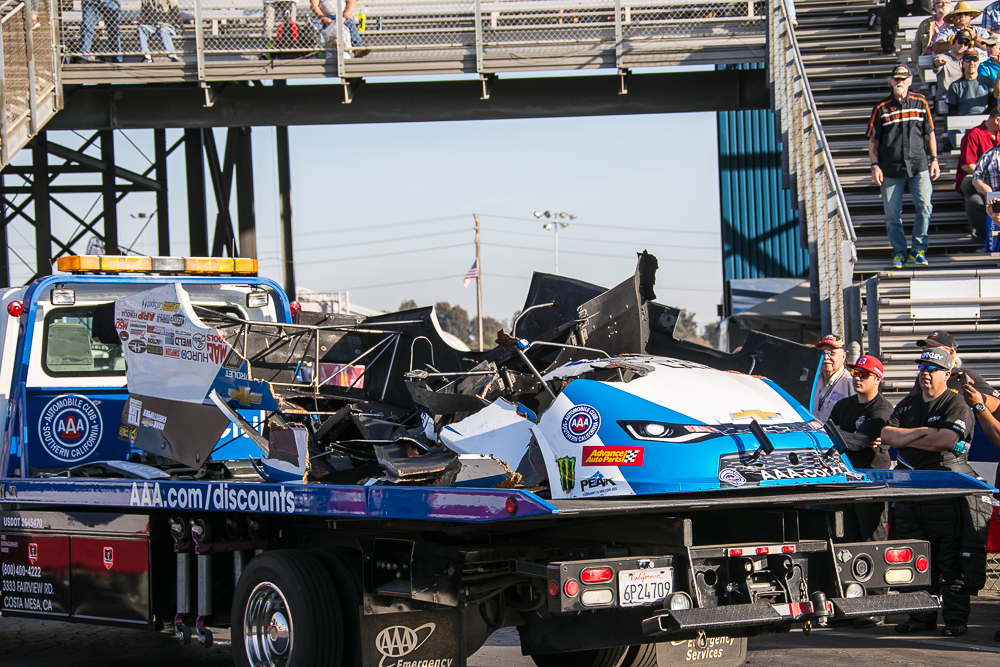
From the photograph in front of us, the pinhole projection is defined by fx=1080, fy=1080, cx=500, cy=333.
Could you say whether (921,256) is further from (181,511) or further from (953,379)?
(181,511)

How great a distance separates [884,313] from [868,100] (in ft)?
22.2

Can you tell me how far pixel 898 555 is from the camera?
5.27 metres

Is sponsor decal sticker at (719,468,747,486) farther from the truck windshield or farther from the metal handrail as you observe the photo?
the metal handrail

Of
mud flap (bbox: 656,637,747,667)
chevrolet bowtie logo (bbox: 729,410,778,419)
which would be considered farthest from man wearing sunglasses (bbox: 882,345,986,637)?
A: chevrolet bowtie logo (bbox: 729,410,778,419)

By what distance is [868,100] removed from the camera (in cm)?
1791

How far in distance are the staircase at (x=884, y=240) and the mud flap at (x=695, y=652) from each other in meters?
7.60

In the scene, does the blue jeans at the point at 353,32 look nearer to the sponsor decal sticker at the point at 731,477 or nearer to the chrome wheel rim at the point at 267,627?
the chrome wheel rim at the point at 267,627

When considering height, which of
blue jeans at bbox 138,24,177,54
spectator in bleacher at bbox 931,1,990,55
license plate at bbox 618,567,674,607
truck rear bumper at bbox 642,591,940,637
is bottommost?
truck rear bumper at bbox 642,591,940,637

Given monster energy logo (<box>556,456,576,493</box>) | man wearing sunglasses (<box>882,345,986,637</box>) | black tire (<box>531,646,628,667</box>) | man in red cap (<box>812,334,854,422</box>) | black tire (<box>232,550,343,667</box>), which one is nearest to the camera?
monster energy logo (<box>556,456,576,493</box>)

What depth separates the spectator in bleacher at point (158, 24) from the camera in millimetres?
19281

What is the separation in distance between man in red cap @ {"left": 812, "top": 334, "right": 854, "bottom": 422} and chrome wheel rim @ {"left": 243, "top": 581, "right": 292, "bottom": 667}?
195 inches

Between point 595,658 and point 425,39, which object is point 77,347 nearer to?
point 595,658

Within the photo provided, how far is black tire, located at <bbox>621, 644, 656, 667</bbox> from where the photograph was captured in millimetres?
5973

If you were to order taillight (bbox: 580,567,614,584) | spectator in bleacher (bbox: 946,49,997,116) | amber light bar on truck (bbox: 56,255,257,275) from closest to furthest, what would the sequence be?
taillight (bbox: 580,567,614,584) → amber light bar on truck (bbox: 56,255,257,275) → spectator in bleacher (bbox: 946,49,997,116)
